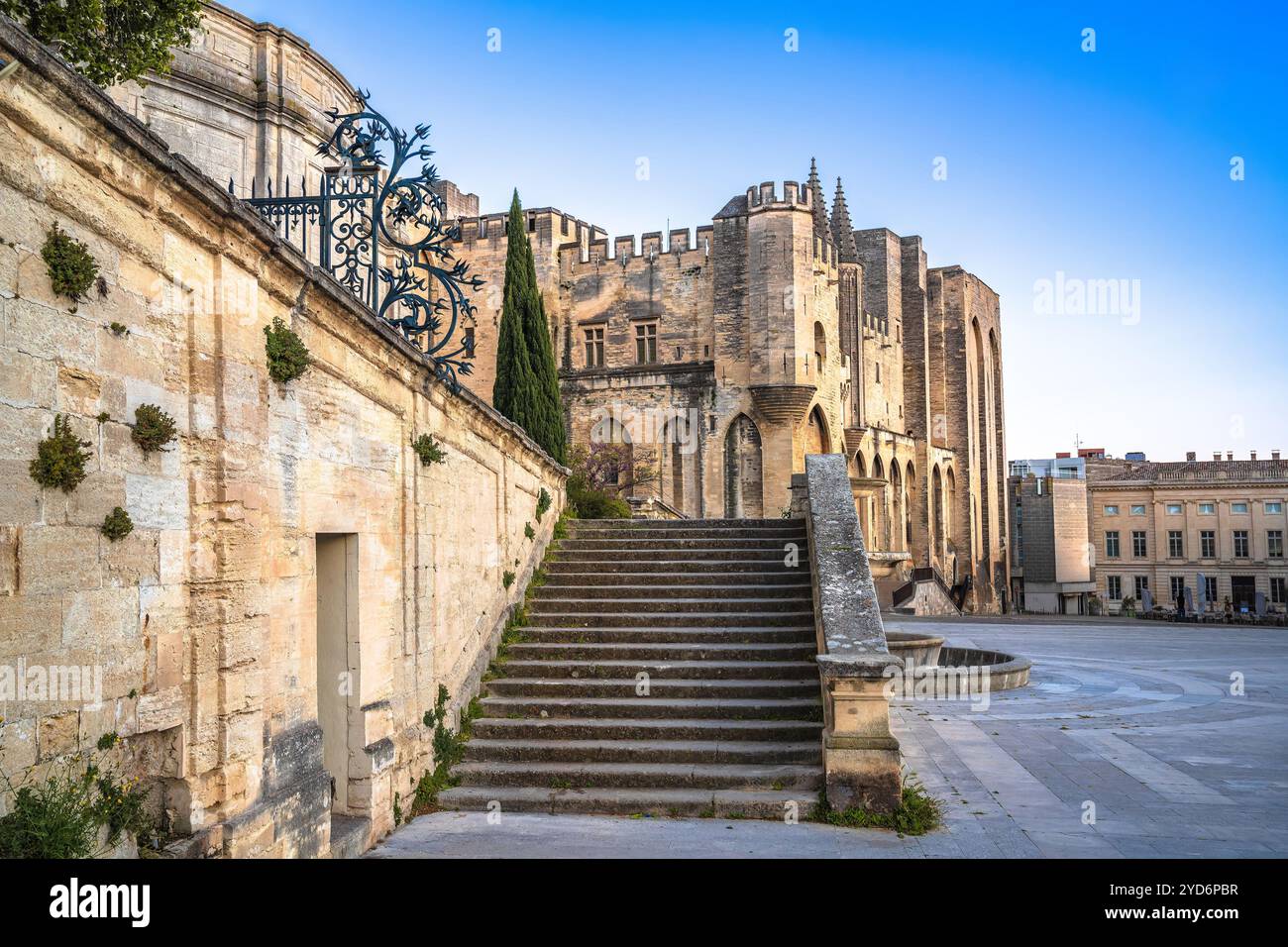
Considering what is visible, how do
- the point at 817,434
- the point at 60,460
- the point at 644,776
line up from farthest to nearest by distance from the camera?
the point at 817,434 < the point at 644,776 < the point at 60,460

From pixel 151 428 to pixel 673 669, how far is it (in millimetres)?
6197

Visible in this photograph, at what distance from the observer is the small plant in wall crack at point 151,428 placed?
4.85 m

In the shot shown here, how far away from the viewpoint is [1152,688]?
1453cm

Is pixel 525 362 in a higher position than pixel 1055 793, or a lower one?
higher

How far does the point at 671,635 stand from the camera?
10820 millimetres

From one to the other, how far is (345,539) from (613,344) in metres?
34.4

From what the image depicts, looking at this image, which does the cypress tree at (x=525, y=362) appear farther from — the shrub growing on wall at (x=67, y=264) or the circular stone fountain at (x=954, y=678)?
the shrub growing on wall at (x=67, y=264)

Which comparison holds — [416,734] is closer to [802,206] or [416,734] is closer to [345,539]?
[345,539]

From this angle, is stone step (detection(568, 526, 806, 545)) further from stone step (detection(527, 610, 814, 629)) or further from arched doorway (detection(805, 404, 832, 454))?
arched doorway (detection(805, 404, 832, 454))

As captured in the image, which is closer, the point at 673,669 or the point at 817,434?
the point at 673,669

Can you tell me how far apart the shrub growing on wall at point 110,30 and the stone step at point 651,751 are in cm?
595

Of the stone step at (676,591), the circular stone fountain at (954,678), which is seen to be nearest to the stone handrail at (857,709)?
the stone step at (676,591)

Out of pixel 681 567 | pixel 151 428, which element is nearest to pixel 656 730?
pixel 681 567

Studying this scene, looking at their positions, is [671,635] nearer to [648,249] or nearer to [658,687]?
[658,687]
